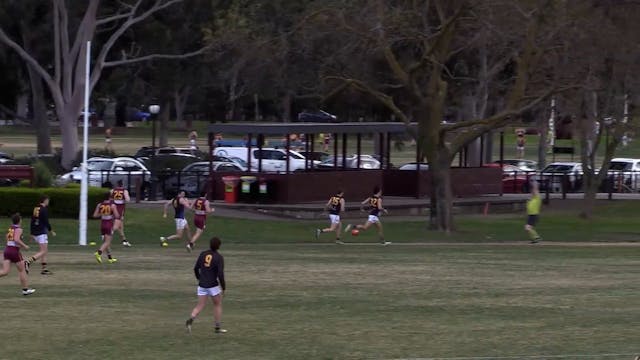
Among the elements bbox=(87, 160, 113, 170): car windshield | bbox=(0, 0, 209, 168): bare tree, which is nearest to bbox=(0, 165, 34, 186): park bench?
bbox=(87, 160, 113, 170): car windshield

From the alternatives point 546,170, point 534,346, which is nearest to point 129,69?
point 546,170

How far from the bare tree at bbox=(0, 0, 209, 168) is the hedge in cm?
1675

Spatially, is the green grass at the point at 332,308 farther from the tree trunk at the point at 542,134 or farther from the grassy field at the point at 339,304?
the tree trunk at the point at 542,134

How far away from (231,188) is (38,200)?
27.8ft

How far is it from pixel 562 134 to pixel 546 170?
89.0 ft

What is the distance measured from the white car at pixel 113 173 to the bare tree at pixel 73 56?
542 centimetres

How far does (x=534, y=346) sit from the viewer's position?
55.2 ft

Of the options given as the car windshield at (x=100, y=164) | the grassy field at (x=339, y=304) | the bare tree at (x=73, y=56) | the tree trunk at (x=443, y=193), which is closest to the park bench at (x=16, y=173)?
the car windshield at (x=100, y=164)

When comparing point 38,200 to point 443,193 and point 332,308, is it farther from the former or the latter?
point 332,308

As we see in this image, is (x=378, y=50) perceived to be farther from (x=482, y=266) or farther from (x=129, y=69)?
(x=129, y=69)

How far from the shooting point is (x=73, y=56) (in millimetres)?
57531

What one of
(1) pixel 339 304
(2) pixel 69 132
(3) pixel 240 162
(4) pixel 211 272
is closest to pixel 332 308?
(1) pixel 339 304

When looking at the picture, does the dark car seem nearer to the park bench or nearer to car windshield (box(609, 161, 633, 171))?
car windshield (box(609, 161, 633, 171))

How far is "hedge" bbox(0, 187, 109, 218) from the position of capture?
39.0m
